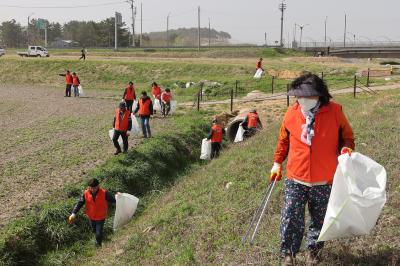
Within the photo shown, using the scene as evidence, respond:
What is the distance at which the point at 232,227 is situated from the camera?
243 inches

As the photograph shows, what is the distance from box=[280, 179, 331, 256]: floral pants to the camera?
171 inches

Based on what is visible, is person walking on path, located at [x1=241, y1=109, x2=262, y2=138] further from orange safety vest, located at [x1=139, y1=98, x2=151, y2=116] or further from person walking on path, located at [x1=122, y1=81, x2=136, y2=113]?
person walking on path, located at [x1=122, y1=81, x2=136, y2=113]

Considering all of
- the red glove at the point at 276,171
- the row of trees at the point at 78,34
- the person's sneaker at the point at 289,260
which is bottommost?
the person's sneaker at the point at 289,260

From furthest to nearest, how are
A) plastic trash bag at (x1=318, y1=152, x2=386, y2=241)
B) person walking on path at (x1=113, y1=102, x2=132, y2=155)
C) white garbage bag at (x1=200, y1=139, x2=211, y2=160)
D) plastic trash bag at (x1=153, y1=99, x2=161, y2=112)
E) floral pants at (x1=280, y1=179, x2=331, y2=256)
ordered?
plastic trash bag at (x1=153, y1=99, x2=161, y2=112) < white garbage bag at (x1=200, y1=139, x2=211, y2=160) < person walking on path at (x1=113, y1=102, x2=132, y2=155) < floral pants at (x1=280, y1=179, x2=331, y2=256) < plastic trash bag at (x1=318, y1=152, x2=386, y2=241)

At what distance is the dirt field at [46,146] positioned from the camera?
9664 mm

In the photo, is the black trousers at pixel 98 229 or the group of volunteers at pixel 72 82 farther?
the group of volunteers at pixel 72 82

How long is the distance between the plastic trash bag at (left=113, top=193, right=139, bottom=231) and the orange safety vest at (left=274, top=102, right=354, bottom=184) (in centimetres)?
450

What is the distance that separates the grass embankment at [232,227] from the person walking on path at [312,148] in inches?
23.3

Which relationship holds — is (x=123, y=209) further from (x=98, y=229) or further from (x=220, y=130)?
(x=220, y=130)

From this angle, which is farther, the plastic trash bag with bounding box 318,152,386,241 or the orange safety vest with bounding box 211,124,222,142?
the orange safety vest with bounding box 211,124,222,142

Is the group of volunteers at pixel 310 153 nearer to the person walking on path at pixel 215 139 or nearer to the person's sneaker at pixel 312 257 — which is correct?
the person's sneaker at pixel 312 257

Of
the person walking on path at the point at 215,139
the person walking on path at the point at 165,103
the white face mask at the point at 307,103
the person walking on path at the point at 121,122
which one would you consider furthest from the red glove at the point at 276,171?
the person walking on path at the point at 165,103

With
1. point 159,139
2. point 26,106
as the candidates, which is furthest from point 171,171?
point 26,106

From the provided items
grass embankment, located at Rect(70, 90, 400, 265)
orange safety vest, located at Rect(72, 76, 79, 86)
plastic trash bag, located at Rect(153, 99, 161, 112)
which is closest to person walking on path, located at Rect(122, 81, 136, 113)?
plastic trash bag, located at Rect(153, 99, 161, 112)
